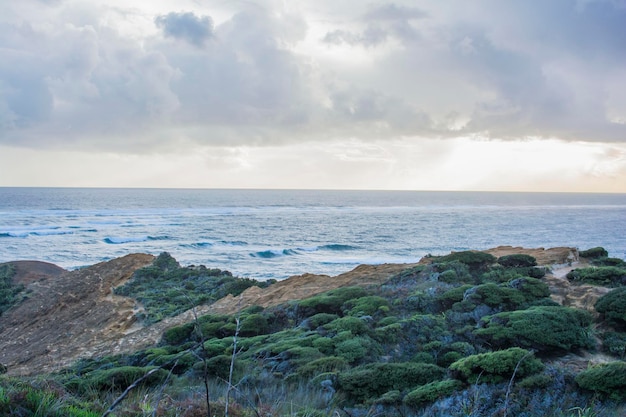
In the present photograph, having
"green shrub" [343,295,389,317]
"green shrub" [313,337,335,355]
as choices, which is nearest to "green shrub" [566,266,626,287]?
"green shrub" [343,295,389,317]

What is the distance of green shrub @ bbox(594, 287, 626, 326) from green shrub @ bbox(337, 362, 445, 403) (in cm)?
469

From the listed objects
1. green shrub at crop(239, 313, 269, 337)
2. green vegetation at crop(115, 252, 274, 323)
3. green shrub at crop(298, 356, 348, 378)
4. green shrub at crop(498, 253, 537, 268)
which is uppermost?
green shrub at crop(498, 253, 537, 268)

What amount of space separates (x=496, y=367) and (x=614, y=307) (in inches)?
186

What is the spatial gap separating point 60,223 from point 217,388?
73308 millimetres

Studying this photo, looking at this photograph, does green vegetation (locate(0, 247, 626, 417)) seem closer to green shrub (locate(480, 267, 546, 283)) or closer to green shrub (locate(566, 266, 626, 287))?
green shrub (locate(480, 267, 546, 283))

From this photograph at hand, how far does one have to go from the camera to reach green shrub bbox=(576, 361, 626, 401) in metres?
6.13

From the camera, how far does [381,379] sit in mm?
7348

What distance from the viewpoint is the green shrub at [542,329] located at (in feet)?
27.7

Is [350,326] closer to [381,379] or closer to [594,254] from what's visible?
[381,379]

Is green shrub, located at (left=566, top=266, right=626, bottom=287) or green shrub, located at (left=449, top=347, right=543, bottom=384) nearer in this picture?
green shrub, located at (left=449, top=347, right=543, bottom=384)

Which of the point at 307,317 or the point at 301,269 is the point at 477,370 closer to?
the point at 307,317

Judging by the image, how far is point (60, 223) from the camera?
6931cm

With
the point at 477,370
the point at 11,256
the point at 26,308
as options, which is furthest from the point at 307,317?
the point at 11,256

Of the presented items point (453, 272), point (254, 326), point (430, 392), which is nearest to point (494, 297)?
point (453, 272)
